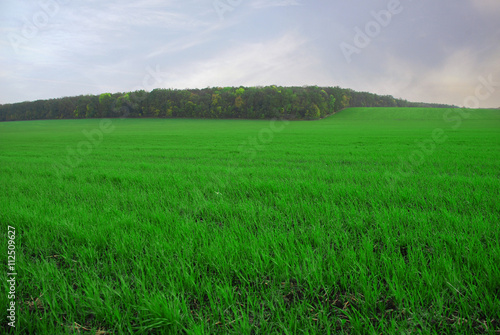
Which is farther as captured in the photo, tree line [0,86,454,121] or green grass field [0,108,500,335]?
tree line [0,86,454,121]

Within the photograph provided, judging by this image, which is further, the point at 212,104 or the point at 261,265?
the point at 212,104

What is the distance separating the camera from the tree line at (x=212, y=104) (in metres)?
77.0

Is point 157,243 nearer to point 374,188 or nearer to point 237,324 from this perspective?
point 237,324

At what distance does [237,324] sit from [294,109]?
259 ft

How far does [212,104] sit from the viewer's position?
276ft

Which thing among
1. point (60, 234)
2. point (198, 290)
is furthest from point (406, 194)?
point (60, 234)

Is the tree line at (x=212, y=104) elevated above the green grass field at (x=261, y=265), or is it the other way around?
the tree line at (x=212, y=104)

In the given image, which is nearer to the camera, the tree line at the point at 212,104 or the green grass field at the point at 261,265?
the green grass field at the point at 261,265

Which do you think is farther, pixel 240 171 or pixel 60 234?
pixel 240 171

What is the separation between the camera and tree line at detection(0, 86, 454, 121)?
253ft

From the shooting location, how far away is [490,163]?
735cm

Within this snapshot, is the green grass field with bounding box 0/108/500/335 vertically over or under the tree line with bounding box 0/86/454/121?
under

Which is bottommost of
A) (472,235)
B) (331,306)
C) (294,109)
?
(331,306)

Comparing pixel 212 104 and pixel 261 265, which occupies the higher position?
pixel 212 104
